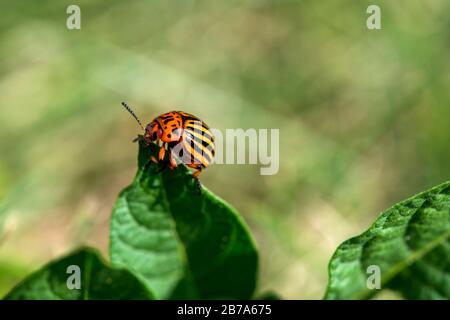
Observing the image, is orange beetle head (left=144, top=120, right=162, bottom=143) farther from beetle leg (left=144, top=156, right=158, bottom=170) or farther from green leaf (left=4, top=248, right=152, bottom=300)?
green leaf (left=4, top=248, right=152, bottom=300)

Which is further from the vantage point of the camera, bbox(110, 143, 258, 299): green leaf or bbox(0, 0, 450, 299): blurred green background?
bbox(0, 0, 450, 299): blurred green background

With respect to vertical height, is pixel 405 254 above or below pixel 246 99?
below

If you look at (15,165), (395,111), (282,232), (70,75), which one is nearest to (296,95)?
(395,111)

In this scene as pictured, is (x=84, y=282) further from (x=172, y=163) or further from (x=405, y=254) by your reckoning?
(x=405, y=254)

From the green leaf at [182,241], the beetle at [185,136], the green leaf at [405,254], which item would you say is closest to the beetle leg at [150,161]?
the green leaf at [182,241]

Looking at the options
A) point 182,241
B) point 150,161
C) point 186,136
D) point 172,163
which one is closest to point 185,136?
point 186,136

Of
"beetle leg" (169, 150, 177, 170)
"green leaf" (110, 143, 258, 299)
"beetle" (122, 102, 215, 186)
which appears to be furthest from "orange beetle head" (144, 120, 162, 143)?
"green leaf" (110, 143, 258, 299)
